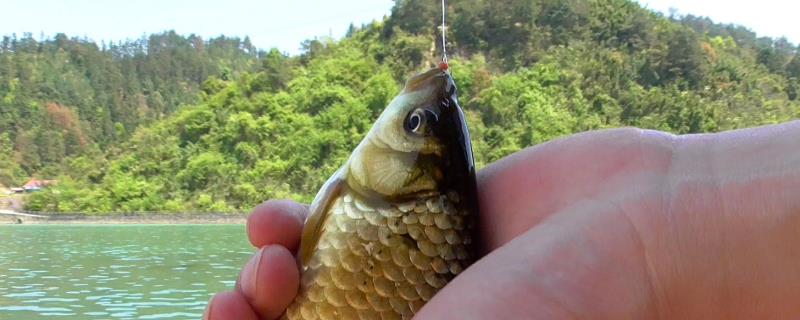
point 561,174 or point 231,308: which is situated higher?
point 561,174

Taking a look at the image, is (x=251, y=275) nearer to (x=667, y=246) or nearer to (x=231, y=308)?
(x=231, y=308)

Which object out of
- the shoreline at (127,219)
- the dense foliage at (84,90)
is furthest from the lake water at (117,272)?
the dense foliage at (84,90)

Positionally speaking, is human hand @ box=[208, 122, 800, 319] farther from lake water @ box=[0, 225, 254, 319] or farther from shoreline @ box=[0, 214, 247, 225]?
shoreline @ box=[0, 214, 247, 225]

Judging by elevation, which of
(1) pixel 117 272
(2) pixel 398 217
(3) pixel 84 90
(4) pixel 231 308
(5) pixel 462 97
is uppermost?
(3) pixel 84 90

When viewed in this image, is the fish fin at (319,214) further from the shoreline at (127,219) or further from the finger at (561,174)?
the shoreline at (127,219)

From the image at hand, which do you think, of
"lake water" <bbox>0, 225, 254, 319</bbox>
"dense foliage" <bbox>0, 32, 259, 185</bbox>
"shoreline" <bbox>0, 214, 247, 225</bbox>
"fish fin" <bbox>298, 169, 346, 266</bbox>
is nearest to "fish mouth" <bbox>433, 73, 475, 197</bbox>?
"fish fin" <bbox>298, 169, 346, 266</bbox>

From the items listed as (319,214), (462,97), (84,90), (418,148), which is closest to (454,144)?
(418,148)
